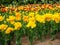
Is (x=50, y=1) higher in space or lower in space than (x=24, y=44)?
lower

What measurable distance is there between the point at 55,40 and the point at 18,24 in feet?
1.74

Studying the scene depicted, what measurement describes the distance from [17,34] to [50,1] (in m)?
4.28

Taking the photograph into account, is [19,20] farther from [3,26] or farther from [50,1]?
[50,1]

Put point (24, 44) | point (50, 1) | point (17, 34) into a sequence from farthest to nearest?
point (50, 1) → point (24, 44) → point (17, 34)

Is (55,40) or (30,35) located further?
A: (55,40)

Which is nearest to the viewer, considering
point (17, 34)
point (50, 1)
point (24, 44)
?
point (17, 34)

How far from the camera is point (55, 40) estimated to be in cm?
272

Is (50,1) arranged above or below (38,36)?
below

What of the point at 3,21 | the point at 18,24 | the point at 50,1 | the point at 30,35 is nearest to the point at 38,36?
the point at 30,35

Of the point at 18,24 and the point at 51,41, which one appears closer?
the point at 18,24

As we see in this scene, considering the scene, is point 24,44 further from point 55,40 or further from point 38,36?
point 55,40

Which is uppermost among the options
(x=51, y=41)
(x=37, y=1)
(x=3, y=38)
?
(x=3, y=38)

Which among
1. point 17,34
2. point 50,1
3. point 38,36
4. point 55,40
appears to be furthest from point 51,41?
point 50,1

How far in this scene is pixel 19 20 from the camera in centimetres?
263
